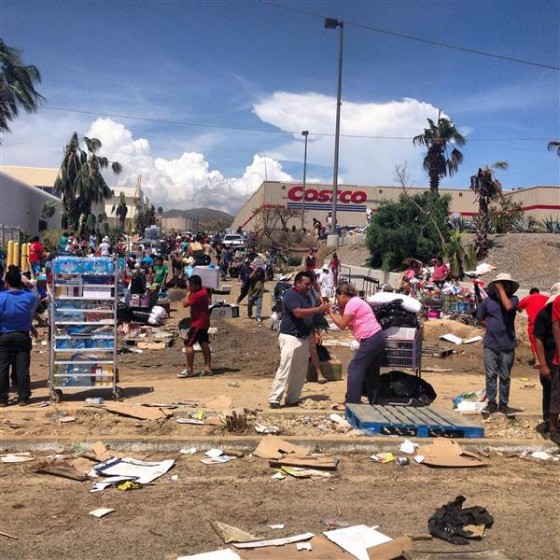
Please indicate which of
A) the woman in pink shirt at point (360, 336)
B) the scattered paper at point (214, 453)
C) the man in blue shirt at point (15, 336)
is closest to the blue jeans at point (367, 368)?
the woman in pink shirt at point (360, 336)

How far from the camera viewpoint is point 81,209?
1741 inches

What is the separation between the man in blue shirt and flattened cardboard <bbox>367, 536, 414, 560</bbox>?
17.4ft

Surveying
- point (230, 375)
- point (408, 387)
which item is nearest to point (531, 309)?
point (408, 387)

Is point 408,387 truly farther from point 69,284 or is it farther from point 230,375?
point 69,284

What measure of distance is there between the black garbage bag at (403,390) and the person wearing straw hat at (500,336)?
0.79m

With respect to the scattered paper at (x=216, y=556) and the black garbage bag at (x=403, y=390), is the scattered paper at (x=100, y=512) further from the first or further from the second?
the black garbage bag at (x=403, y=390)

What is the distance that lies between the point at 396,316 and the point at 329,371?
2.60m

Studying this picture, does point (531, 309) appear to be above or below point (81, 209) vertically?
below

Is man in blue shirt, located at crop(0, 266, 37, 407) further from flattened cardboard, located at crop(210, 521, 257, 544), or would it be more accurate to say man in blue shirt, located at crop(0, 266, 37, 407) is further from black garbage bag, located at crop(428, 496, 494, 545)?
black garbage bag, located at crop(428, 496, 494, 545)

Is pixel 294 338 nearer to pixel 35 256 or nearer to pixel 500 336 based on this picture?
pixel 500 336

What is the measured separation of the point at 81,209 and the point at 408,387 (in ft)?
132

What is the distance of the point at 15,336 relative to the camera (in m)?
7.53

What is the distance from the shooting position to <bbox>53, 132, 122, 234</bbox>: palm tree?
43188 mm

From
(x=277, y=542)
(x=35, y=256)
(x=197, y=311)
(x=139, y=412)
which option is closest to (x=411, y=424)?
(x=277, y=542)
